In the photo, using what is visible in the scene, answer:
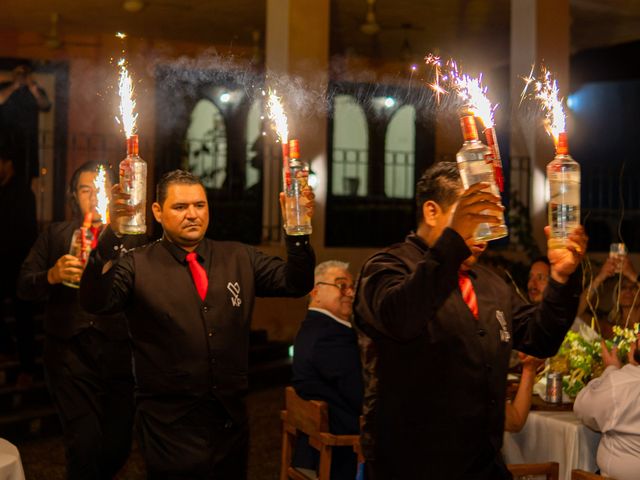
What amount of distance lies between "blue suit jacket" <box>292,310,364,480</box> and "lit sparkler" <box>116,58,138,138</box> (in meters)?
→ 1.66

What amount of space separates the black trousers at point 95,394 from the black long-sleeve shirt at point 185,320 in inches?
41.9

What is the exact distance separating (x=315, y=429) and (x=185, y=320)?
1279 mm

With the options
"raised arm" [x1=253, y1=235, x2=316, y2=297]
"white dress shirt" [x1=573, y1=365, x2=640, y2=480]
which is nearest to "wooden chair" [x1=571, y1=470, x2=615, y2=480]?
"white dress shirt" [x1=573, y1=365, x2=640, y2=480]

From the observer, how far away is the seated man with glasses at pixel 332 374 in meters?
4.79

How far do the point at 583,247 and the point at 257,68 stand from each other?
38.6 feet

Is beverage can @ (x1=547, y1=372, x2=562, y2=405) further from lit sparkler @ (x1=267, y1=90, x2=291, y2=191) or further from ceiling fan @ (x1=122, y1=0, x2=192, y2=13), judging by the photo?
ceiling fan @ (x1=122, y1=0, x2=192, y2=13)

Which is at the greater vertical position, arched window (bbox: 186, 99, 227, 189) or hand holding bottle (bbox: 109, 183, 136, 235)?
arched window (bbox: 186, 99, 227, 189)

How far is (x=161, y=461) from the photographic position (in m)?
3.62

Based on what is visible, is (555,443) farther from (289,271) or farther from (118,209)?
(118,209)

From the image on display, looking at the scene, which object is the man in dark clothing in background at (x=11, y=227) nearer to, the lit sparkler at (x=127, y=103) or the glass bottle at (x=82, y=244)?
the glass bottle at (x=82, y=244)

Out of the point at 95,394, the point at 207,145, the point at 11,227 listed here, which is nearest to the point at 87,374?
the point at 95,394

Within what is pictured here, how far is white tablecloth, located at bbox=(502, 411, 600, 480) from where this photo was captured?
14.7 ft

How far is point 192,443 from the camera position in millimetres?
3617

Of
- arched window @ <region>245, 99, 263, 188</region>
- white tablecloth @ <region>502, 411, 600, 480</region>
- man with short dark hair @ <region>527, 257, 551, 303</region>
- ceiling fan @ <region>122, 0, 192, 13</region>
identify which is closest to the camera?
white tablecloth @ <region>502, 411, 600, 480</region>
